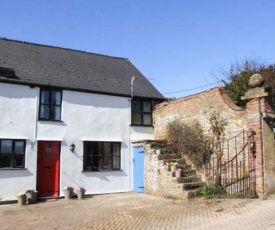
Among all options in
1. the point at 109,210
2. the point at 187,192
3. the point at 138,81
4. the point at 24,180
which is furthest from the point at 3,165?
the point at 138,81

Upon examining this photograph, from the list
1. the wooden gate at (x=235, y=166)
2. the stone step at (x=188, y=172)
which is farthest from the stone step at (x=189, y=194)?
the stone step at (x=188, y=172)

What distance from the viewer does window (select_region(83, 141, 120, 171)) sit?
1494cm

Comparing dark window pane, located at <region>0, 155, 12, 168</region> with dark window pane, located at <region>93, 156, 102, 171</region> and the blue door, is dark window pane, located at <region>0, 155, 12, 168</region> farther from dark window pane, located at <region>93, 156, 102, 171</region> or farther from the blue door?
the blue door

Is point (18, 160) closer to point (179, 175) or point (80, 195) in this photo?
point (80, 195)

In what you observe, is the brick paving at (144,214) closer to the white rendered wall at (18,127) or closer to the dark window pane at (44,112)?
the white rendered wall at (18,127)

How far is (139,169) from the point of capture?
50.7ft

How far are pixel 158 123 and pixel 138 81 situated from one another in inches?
111

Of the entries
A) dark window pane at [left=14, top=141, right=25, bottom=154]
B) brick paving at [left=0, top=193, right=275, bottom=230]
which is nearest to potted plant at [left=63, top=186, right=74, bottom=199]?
Answer: brick paving at [left=0, top=193, right=275, bottom=230]

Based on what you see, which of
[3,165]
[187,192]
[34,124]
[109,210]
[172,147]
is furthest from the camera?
[172,147]

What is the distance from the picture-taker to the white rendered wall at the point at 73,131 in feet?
43.3

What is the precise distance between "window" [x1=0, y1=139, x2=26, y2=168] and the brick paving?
5.38 ft

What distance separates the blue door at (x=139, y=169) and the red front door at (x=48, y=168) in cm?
378

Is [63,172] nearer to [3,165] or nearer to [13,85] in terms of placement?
[3,165]

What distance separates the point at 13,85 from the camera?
13.5m
